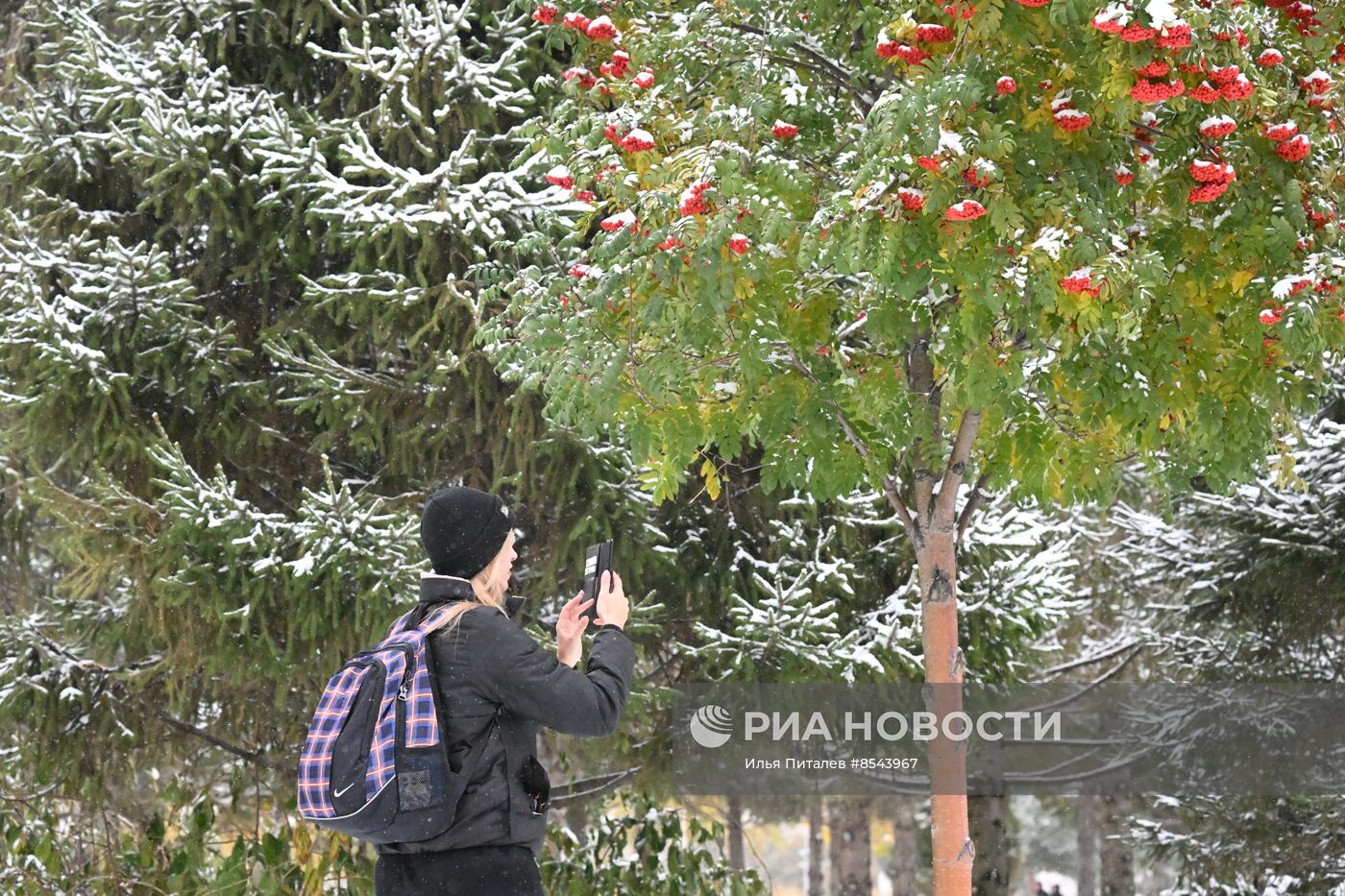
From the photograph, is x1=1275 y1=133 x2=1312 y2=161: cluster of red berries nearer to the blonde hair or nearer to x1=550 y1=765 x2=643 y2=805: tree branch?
the blonde hair

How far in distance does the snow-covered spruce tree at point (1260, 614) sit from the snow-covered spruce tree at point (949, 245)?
4412mm

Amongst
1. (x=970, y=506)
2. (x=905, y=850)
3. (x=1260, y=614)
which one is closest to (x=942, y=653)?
(x=970, y=506)

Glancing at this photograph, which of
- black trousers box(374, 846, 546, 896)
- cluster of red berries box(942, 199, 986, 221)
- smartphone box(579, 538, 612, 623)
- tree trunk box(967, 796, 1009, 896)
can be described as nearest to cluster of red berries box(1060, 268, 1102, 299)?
cluster of red berries box(942, 199, 986, 221)

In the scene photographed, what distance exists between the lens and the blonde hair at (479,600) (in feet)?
9.75

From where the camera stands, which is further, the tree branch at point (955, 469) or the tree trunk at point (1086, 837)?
the tree trunk at point (1086, 837)

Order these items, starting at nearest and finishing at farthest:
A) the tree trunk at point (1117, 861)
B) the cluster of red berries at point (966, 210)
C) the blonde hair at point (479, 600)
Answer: the blonde hair at point (479, 600) < the cluster of red berries at point (966, 210) < the tree trunk at point (1117, 861)

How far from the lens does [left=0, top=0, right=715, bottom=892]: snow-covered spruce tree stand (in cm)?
711

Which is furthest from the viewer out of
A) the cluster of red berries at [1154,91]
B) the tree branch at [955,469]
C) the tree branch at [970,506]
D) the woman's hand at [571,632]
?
the tree branch at [970,506]

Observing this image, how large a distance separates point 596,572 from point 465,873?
2.56 feet

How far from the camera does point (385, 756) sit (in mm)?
2838

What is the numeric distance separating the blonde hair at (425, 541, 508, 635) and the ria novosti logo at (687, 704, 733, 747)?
4.98 m

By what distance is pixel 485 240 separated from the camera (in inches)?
299

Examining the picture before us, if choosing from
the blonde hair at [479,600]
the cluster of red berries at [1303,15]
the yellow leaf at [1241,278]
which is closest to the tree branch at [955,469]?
the yellow leaf at [1241,278]

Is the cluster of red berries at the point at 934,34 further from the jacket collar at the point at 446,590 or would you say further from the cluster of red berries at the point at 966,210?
the jacket collar at the point at 446,590
